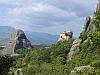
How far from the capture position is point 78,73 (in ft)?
172

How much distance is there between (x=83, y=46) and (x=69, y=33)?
34.3 m

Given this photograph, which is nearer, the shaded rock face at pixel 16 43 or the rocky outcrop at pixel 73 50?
the rocky outcrop at pixel 73 50

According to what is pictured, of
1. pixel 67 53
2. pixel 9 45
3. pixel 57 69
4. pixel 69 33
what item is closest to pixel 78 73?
pixel 57 69

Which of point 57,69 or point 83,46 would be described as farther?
point 83,46

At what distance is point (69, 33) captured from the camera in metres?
113

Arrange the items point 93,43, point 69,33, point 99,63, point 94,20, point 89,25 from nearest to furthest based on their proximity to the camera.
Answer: point 99,63 → point 93,43 → point 94,20 → point 89,25 → point 69,33

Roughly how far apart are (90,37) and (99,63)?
20.1 meters

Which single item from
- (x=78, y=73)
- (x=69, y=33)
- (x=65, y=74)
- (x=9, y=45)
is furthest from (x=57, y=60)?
(x=9, y=45)

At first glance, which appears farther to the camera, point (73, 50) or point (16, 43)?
point (16, 43)

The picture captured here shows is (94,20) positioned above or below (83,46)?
above

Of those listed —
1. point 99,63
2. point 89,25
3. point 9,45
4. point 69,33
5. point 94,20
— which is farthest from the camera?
point 9,45

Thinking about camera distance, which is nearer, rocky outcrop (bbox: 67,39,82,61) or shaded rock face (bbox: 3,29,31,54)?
rocky outcrop (bbox: 67,39,82,61)

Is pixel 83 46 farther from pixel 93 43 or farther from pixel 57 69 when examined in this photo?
pixel 57 69

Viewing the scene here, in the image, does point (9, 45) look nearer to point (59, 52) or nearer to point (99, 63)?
point (59, 52)
